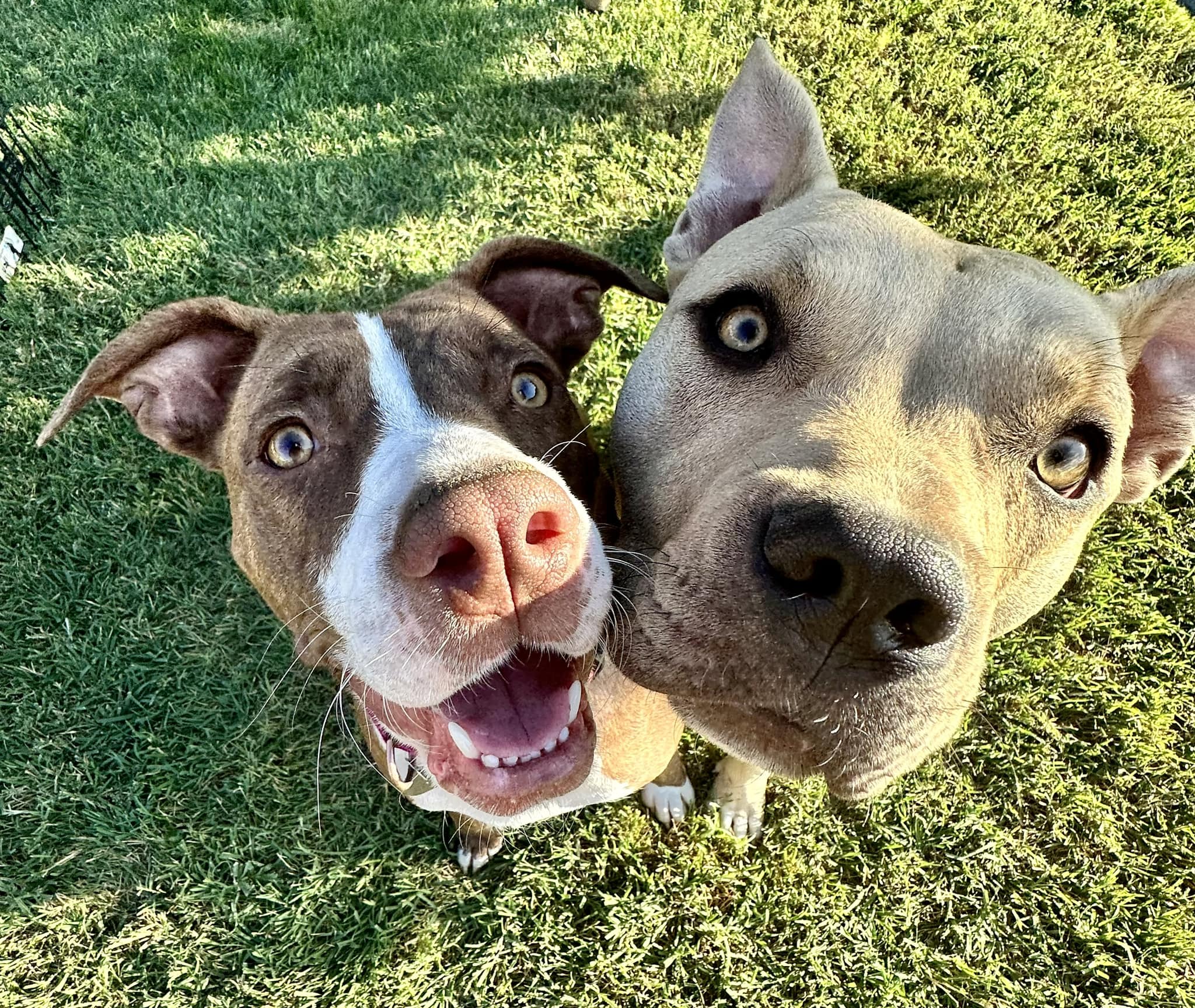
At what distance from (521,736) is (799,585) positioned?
1.15m

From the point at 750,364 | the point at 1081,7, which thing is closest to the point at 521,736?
the point at 750,364

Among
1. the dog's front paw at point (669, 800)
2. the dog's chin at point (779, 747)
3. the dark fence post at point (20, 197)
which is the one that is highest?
the dog's chin at point (779, 747)

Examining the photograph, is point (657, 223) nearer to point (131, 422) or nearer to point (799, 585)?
point (131, 422)

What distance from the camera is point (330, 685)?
4789 millimetres

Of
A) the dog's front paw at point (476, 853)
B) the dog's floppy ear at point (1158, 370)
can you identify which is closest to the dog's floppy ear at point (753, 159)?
the dog's floppy ear at point (1158, 370)

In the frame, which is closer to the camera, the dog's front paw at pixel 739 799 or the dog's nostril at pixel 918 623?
the dog's nostril at pixel 918 623

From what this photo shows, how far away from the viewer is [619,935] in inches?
161

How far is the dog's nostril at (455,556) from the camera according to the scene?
2084 millimetres

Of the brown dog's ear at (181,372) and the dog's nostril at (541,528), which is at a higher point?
the dog's nostril at (541,528)

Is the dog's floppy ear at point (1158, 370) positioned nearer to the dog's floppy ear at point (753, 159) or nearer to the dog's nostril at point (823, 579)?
the dog's floppy ear at point (753, 159)

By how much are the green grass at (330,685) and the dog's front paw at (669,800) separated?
12cm

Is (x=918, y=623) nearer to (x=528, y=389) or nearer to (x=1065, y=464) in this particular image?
(x=1065, y=464)

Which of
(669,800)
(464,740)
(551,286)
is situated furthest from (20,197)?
(669,800)

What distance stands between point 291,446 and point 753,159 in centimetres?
229
